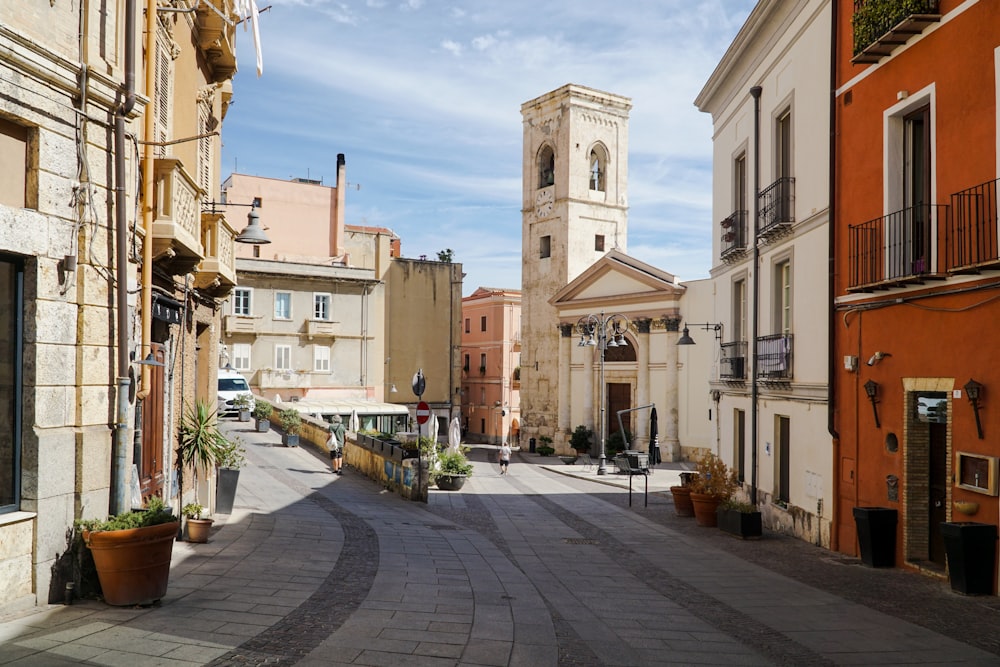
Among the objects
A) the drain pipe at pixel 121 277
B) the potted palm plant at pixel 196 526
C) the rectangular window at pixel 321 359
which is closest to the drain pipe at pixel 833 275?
the potted palm plant at pixel 196 526

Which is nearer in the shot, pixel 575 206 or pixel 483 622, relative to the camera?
pixel 483 622

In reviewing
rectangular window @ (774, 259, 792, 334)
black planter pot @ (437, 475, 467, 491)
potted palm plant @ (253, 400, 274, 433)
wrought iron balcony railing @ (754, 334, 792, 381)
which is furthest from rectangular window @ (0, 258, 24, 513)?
potted palm plant @ (253, 400, 274, 433)

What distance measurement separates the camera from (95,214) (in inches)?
339

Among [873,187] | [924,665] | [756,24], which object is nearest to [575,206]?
[756,24]

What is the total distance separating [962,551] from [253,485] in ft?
52.4

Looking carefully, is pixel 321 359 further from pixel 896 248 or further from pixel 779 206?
pixel 896 248

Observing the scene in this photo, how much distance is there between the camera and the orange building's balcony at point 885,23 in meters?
11.5

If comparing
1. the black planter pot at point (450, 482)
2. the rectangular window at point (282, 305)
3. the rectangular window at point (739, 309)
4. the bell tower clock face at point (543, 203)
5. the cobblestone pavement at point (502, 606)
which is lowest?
the black planter pot at point (450, 482)

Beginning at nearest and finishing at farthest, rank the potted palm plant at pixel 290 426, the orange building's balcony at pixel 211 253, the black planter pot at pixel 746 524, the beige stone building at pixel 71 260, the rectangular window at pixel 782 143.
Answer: the beige stone building at pixel 71 260, the orange building's balcony at pixel 211 253, the black planter pot at pixel 746 524, the rectangular window at pixel 782 143, the potted palm plant at pixel 290 426

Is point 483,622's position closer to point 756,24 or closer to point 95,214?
point 95,214

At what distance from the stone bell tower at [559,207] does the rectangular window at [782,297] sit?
98.0ft

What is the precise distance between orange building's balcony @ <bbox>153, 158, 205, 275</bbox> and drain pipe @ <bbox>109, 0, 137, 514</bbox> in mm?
1089

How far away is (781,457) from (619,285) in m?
27.0

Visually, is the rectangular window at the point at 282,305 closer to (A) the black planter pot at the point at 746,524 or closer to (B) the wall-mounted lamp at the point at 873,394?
(A) the black planter pot at the point at 746,524
